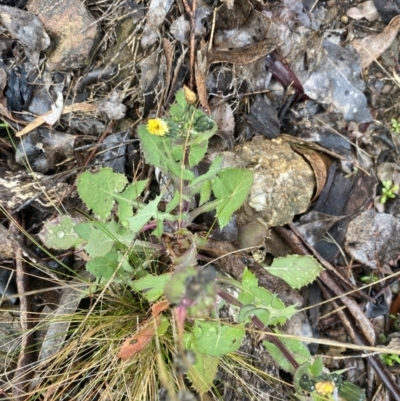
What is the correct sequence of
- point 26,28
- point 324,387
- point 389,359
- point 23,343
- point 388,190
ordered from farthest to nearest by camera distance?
1. point 388,190
2. point 389,359
3. point 26,28
4. point 23,343
5. point 324,387

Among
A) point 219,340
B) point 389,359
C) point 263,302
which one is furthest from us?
point 389,359

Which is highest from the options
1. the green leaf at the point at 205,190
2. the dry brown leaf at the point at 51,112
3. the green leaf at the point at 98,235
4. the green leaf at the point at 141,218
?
the dry brown leaf at the point at 51,112

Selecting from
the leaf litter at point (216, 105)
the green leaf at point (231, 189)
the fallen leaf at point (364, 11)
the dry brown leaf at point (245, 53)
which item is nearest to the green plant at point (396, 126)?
the leaf litter at point (216, 105)

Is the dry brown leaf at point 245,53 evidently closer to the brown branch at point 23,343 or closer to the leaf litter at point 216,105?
the leaf litter at point 216,105

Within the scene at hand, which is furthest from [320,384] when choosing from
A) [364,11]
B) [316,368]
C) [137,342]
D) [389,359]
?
[364,11]

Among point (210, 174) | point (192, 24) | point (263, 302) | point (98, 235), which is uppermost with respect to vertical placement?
point (192, 24)

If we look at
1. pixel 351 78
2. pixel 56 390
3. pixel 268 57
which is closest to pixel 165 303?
pixel 56 390

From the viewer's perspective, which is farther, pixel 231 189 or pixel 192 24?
pixel 192 24

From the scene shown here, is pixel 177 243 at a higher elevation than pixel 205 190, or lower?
lower

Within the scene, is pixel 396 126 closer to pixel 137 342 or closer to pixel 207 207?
pixel 207 207
